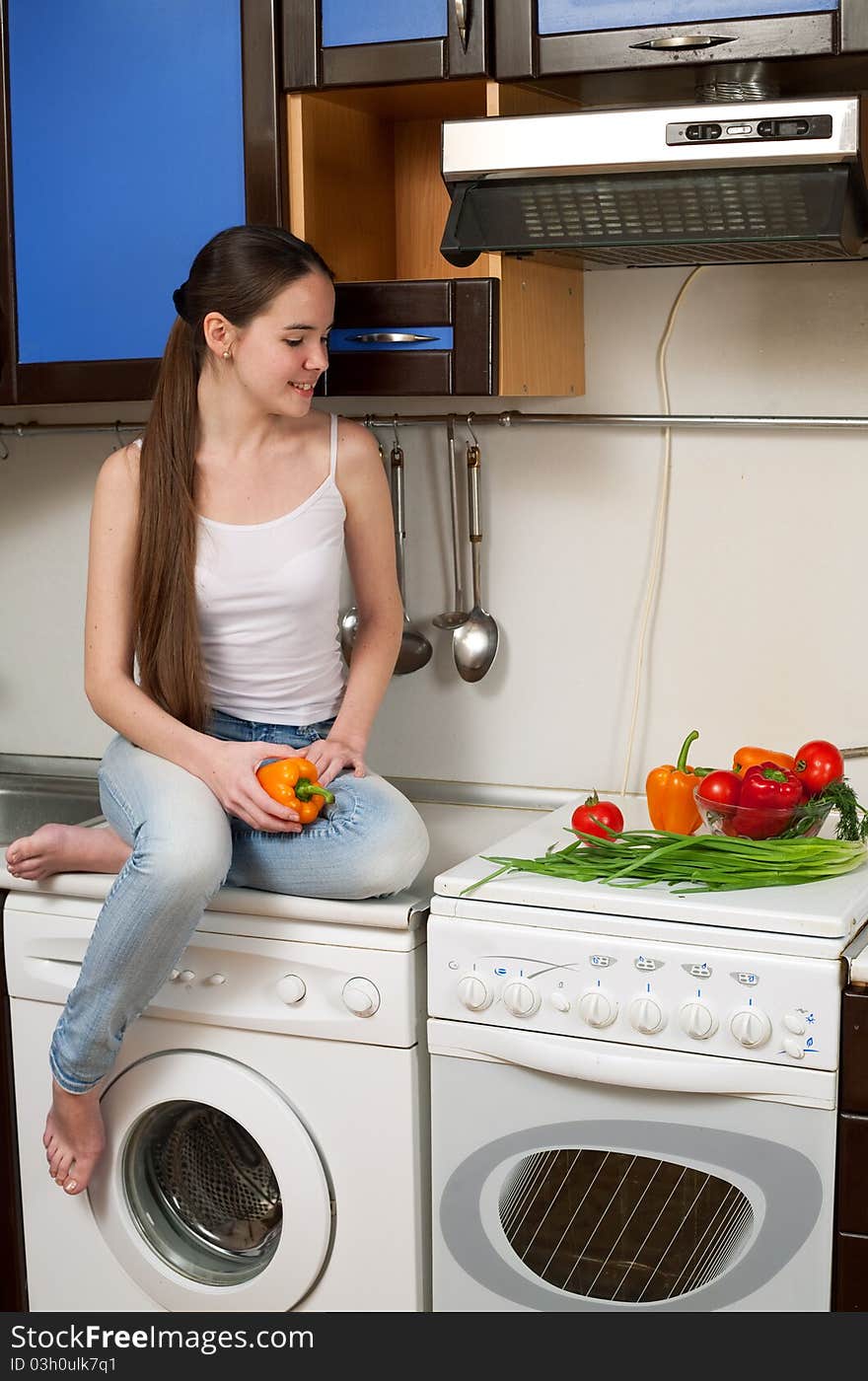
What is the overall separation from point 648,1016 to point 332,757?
52cm

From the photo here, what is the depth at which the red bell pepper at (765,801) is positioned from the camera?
5.71 feet

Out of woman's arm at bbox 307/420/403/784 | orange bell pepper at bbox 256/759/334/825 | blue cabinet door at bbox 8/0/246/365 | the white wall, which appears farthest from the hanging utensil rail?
orange bell pepper at bbox 256/759/334/825

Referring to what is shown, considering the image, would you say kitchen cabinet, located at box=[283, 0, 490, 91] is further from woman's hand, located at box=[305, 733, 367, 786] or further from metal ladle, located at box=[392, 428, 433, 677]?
woman's hand, located at box=[305, 733, 367, 786]

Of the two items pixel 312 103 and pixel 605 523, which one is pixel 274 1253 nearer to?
pixel 605 523

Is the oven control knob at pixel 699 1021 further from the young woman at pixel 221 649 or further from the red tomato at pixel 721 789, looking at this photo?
the young woman at pixel 221 649

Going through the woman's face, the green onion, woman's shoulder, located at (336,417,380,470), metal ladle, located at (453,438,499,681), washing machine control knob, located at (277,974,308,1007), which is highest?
the woman's face

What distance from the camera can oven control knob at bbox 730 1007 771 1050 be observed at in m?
1.60

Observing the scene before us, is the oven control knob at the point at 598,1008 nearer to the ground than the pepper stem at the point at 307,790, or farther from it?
nearer to the ground

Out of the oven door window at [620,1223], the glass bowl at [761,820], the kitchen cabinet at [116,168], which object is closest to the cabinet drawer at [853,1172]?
the oven door window at [620,1223]

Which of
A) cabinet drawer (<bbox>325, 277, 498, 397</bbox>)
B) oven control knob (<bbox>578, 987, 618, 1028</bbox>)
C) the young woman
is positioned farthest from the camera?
cabinet drawer (<bbox>325, 277, 498, 397</bbox>)

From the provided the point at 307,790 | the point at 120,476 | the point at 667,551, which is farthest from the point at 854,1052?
the point at 120,476

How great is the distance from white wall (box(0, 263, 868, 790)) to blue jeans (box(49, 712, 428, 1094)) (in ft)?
1.63

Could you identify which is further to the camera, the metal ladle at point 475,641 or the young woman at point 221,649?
the metal ladle at point 475,641

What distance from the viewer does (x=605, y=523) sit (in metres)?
2.24
